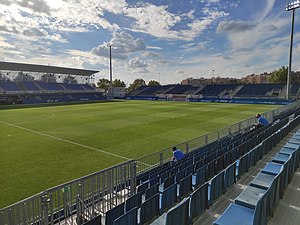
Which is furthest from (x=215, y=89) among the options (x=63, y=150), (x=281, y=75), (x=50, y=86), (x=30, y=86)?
(x=63, y=150)

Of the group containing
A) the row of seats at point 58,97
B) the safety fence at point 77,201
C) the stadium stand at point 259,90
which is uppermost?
the stadium stand at point 259,90

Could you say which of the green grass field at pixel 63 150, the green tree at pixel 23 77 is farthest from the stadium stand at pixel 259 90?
the green tree at pixel 23 77

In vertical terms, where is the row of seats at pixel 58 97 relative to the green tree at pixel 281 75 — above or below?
below

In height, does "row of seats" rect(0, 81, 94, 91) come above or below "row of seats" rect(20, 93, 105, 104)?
above

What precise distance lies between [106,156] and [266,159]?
25.9 feet

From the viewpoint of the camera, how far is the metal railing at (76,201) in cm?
422

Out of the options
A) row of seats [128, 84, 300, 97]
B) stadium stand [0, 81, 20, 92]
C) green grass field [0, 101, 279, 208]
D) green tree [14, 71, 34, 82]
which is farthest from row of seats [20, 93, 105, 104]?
green grass field [0, 101, 279, 208]

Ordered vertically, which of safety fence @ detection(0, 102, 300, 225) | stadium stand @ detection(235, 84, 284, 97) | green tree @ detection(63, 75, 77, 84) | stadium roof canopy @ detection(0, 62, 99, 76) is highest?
stadium roof canopy @ detection(0, 62, 99, 76)

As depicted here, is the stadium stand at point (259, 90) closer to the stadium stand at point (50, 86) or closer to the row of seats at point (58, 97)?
the row of seats at point (58, 97)

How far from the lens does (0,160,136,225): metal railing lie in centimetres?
422

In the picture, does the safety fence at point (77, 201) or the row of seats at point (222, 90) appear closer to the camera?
the safety fence at point (77, 201)

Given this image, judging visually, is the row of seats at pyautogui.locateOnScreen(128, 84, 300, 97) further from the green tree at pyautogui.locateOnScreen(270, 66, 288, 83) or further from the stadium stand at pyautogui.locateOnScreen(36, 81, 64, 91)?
the stadium stand at pyautogui.locateOnScreen(36, 81, 64, 91)

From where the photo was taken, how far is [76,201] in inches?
191

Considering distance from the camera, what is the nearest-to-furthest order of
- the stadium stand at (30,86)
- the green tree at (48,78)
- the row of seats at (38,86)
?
the row of seats at (38,86) → the stadium stand at (30,86) → the green tree at (48,78)
